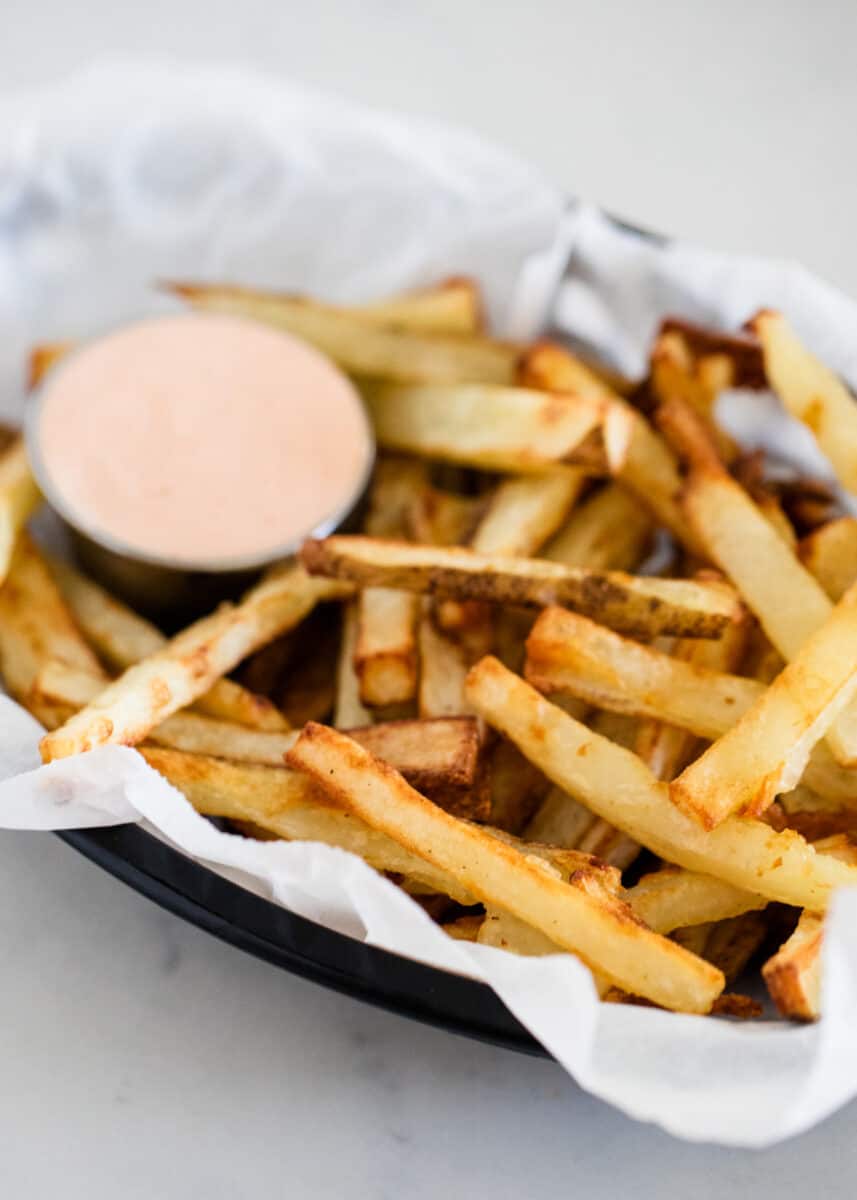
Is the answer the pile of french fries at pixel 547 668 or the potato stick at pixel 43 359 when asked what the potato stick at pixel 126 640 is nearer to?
the pile of french fries at pixel 547 668

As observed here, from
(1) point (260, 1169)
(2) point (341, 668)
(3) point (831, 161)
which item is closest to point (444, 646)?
(2) point (341, 668)

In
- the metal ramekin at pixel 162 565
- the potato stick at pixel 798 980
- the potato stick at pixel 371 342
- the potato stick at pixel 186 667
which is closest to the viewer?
the potato stick at pixel 798 980

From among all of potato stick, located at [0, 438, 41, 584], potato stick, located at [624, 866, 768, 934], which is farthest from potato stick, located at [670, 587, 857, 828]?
potato stick, located at [0, 438, 41, 584]

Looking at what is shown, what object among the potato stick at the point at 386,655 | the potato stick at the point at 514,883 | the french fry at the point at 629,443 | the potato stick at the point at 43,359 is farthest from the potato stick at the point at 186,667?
the potato stick at the point at 43,359

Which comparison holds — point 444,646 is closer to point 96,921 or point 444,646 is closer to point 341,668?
point 341,668

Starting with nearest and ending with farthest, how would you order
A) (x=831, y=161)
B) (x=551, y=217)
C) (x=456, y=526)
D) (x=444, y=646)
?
(x=444, y=646) < (x=456, y=526) < (x=551, y=217) < (x=831, y=161)
